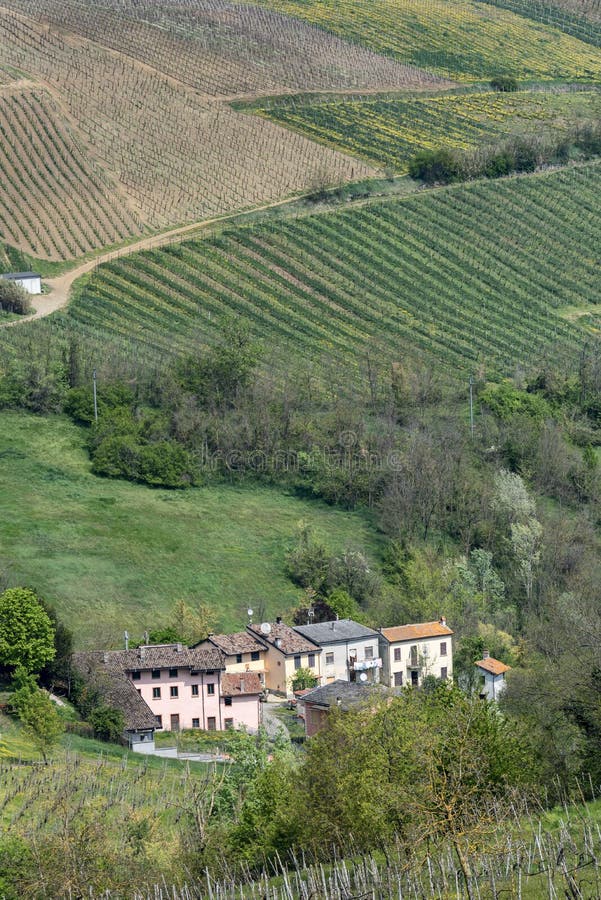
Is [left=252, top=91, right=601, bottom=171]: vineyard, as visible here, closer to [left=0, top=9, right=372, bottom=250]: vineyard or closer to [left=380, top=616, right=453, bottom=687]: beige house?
[left=0, top=9, right=372, bottom=250]: vineyard

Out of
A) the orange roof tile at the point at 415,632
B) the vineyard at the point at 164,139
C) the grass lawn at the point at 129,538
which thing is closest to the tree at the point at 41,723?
the grass lawn at the point at 129,538

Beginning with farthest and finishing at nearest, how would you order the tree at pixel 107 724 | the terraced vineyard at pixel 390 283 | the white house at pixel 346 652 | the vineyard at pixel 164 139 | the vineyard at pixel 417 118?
1. the vineyard at pixel 417 118
2. the vineyard at pixel 164 139
3. the terraced vineyard at pixel 390 283
4. the white house at pixel 346 652
5. the tree at pixel 107 724

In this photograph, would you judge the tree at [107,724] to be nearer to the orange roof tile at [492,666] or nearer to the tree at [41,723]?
the tree at [41,723]

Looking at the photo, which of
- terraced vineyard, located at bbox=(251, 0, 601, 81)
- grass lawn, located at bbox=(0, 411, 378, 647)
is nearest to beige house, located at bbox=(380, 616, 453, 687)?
grass lawn, located at bbox=(0, 411, 378, 647)

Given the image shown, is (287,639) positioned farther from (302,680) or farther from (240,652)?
(240,652)

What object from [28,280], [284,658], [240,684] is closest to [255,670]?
[284,658]

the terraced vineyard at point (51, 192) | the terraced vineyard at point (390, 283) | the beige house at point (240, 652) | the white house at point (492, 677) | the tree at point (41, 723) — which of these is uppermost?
the tree at point (41, 723)
